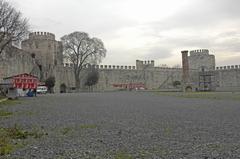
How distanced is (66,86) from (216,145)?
56288 millimetres

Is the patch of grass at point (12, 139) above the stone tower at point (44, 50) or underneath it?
underneath

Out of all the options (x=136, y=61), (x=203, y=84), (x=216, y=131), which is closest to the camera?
(x=216, y=131)

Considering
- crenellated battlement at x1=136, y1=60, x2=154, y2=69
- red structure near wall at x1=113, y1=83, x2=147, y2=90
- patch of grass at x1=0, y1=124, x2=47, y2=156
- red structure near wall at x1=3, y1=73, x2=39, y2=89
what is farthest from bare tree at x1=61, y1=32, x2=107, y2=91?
patch of grass at x1=0, y1=124, x2=47, y2=156

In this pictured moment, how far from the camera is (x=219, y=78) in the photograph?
230ft

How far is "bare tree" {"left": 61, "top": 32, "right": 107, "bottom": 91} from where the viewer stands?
184 ft

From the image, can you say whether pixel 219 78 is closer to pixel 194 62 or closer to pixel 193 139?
pixel 194 62

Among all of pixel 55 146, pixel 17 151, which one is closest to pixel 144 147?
pixel 55 146

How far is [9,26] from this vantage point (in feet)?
81.5

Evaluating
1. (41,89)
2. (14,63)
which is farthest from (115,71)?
(14,63)

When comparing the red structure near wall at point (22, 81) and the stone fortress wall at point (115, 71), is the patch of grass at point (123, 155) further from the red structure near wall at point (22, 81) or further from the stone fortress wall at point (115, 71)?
the stone fortress wall at point (115, 71)

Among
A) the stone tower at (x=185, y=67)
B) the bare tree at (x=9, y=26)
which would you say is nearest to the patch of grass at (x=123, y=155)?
the bare tree at (x=9, y=26)

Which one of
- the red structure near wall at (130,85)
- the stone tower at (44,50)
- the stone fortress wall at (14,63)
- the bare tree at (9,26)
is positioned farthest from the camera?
the red structure near wall at (130,85)

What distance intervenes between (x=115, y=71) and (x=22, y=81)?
39.9m

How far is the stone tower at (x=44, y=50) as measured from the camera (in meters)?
55.6
